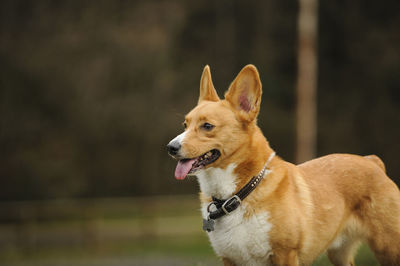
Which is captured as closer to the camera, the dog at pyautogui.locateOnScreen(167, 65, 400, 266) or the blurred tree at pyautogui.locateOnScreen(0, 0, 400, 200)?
the dog at pyautogui.locateOnScreen(167, 65, 400, 266)

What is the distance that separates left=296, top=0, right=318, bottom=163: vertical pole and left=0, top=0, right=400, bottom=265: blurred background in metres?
5.31

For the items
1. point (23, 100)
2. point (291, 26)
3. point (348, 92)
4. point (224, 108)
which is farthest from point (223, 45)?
point (224, 108)

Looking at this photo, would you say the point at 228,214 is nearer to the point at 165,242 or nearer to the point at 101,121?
the point at 165,242

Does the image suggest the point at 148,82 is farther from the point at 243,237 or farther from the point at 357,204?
the point at 243,237

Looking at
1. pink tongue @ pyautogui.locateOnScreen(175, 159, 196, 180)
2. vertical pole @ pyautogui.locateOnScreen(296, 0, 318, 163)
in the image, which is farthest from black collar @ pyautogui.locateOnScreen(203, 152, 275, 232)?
vertical pole @ pyautogui.locateOnScreen(296, 0, 318, 163)

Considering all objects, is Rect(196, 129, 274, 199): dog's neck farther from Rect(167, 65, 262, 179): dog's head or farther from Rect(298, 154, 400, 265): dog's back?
Rect(298, 154, 400, 265): dog's back

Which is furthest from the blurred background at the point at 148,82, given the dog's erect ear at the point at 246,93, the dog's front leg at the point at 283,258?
the dog's front leg at the point at 283,258

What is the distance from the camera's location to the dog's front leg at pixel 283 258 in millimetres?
3744

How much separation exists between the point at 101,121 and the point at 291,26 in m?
9.35

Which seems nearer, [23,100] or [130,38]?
[23,100]

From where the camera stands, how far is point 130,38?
21.0 metres

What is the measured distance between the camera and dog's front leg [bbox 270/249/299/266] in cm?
Answer: 374

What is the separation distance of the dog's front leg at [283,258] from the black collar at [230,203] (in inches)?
19.0

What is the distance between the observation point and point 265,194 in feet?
12.7
